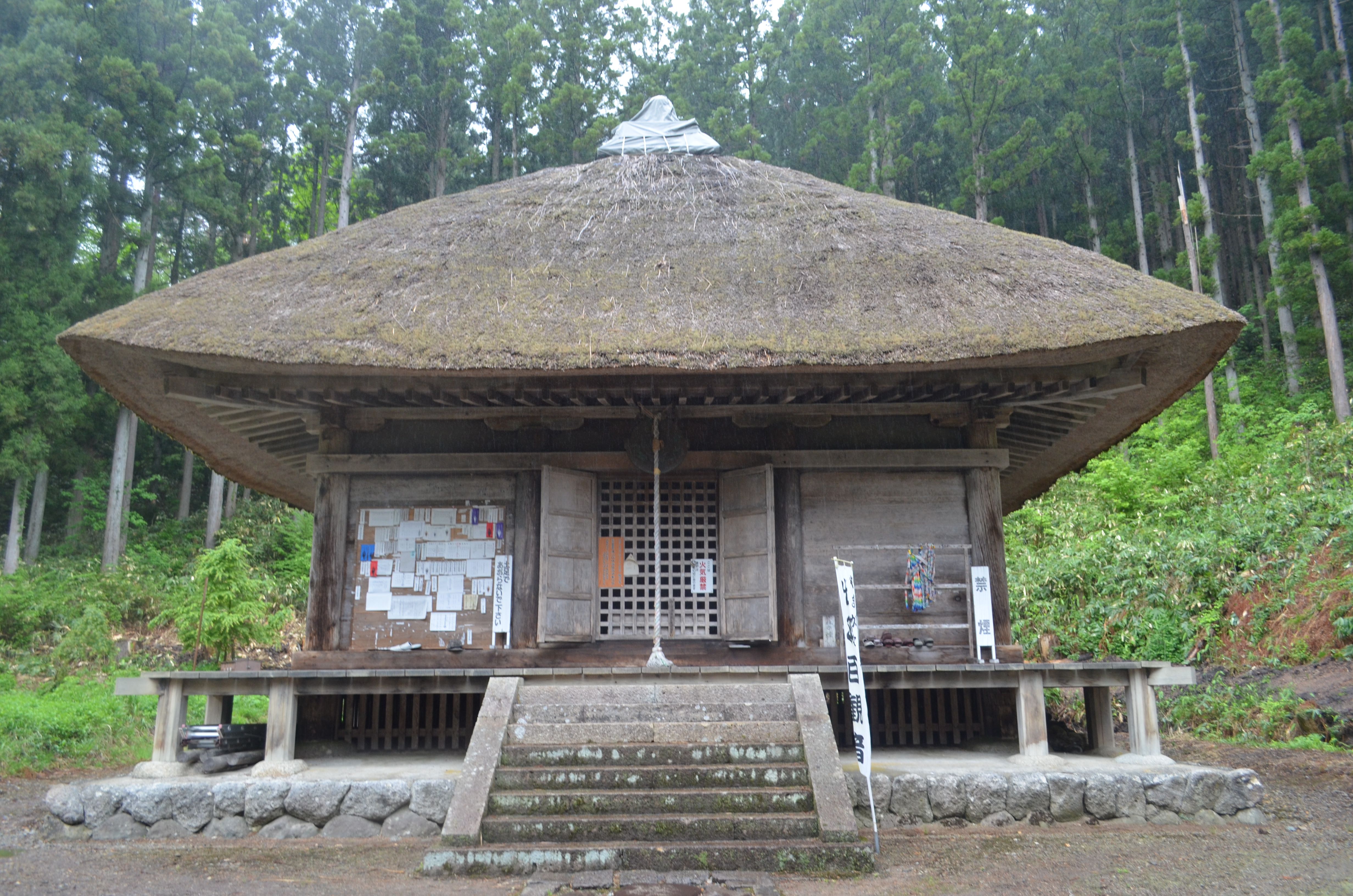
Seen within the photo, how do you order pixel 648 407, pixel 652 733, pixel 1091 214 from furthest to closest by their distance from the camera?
pixel 1091 214 < pixel 648 407 < pixel 652 733

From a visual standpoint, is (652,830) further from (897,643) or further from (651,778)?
(897,643)

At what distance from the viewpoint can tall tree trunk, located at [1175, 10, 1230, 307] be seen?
21.5 metres

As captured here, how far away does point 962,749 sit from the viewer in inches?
292

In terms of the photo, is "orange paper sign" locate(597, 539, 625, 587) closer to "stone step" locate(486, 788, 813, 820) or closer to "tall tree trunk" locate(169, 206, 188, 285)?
"stone step" locate(486, 788, 813, 820)

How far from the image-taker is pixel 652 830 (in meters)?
4.87

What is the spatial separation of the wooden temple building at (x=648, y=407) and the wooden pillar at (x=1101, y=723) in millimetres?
77

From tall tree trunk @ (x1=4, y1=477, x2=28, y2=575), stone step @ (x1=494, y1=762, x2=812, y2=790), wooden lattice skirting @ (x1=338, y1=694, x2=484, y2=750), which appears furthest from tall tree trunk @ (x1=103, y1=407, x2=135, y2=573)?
stone step @ (x1=494, y1=762, x2=812, y2=790)

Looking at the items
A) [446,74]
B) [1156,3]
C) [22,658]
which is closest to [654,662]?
[22,658]

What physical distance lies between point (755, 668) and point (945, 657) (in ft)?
8.20

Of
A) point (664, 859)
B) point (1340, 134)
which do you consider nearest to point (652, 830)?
point (664, 859)

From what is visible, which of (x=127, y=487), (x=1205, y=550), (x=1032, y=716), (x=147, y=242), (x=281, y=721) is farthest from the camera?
(x=147, y=242)

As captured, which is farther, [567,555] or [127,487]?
[127,487]

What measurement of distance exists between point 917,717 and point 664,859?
152 inches

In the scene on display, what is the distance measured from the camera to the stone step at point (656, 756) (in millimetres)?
5441
